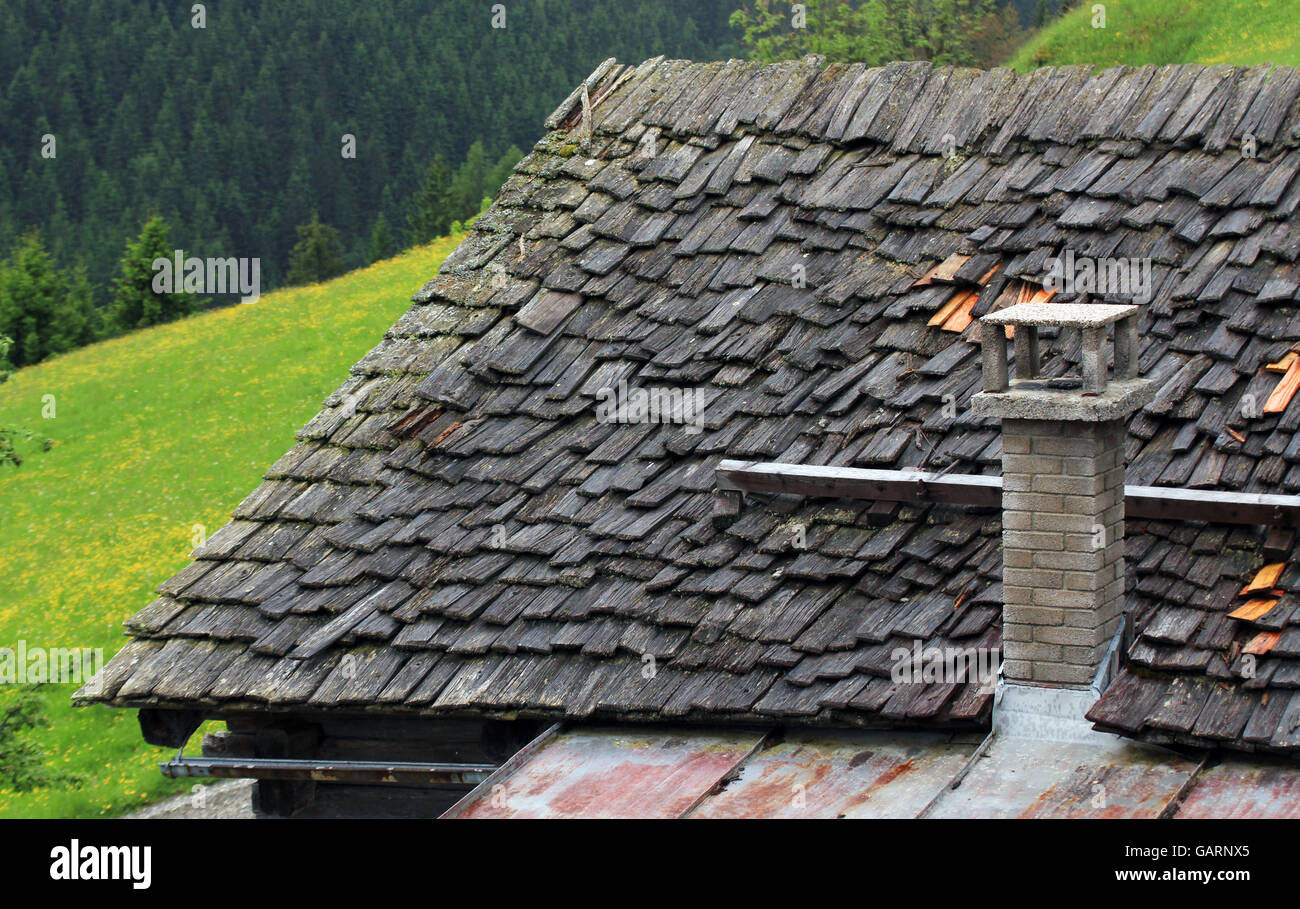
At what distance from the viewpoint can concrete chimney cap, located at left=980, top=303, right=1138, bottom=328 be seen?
658 cm

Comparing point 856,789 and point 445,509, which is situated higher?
point 445,509

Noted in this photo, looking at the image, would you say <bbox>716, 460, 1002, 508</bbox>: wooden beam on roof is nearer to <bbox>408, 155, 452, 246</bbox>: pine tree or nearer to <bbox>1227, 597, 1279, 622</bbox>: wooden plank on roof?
<bbox>1227, 597, 1279, 622</bbox>: wooden plank on roof

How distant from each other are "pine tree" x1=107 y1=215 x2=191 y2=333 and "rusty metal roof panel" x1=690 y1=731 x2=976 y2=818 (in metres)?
40.5

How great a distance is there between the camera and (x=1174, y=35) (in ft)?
119

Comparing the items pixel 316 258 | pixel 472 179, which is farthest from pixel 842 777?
pixel 472 179

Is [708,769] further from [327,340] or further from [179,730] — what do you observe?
[327,340]

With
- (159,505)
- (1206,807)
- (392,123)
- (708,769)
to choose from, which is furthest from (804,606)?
(392,123)

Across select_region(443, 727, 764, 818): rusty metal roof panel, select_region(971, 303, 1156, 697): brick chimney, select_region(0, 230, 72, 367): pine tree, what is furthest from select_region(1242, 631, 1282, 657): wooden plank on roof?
select_region(0, 230, 72, 367): pine tree

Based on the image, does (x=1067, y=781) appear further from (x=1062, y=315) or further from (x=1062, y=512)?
(x=1062, y=315)

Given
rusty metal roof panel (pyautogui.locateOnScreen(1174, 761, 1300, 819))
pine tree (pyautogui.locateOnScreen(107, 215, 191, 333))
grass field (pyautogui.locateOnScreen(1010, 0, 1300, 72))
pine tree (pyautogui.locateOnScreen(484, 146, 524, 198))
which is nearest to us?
rusty metal roof panel (pyautogui.locateOnScreen(1174, 761, 1300, 819))

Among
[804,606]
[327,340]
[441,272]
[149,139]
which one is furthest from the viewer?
[149,139]

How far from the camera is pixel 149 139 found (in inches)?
3610

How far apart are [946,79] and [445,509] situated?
4.52m

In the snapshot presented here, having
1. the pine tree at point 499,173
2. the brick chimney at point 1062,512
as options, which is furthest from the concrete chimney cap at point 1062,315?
the pine tree at point 499,173
